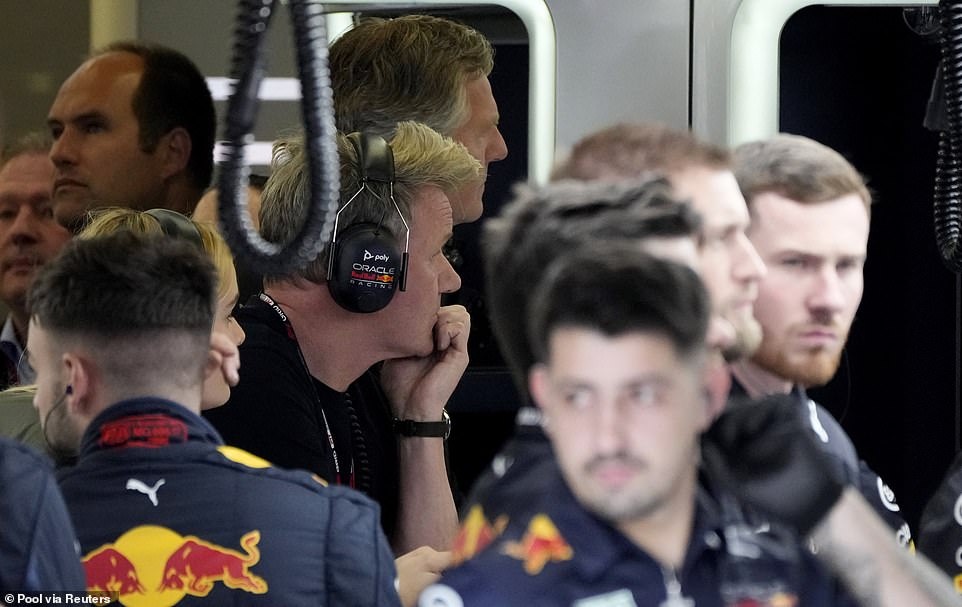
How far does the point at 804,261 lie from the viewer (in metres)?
1.35

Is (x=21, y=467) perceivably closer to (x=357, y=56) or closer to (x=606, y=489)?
(x=606, y=489)

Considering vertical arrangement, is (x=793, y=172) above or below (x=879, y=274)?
above

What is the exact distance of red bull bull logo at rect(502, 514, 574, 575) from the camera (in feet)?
3.28

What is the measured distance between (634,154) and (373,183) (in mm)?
1027

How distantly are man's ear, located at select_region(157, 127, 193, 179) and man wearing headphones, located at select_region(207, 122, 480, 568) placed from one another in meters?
0.40

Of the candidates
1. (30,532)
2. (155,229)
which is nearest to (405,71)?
(155,229)

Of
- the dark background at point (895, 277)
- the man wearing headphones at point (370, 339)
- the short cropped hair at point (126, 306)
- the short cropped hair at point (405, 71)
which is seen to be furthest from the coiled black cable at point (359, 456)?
the dark background at point (895, 277)

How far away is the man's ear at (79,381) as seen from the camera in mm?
1611

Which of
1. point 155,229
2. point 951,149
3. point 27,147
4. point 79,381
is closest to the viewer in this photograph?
point 951,149

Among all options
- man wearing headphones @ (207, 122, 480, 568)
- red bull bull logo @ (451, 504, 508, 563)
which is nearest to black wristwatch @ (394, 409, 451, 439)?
man wearing headphones @ (207, 122, 480, 568)

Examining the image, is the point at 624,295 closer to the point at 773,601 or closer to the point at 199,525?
the point at 773,601

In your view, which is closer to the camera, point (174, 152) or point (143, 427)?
point (143, 427)

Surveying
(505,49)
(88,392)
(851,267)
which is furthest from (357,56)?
(851,267)

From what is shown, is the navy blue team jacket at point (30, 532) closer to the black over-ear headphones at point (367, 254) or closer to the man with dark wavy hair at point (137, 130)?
the black over-ear headphones at point (367, 254)
